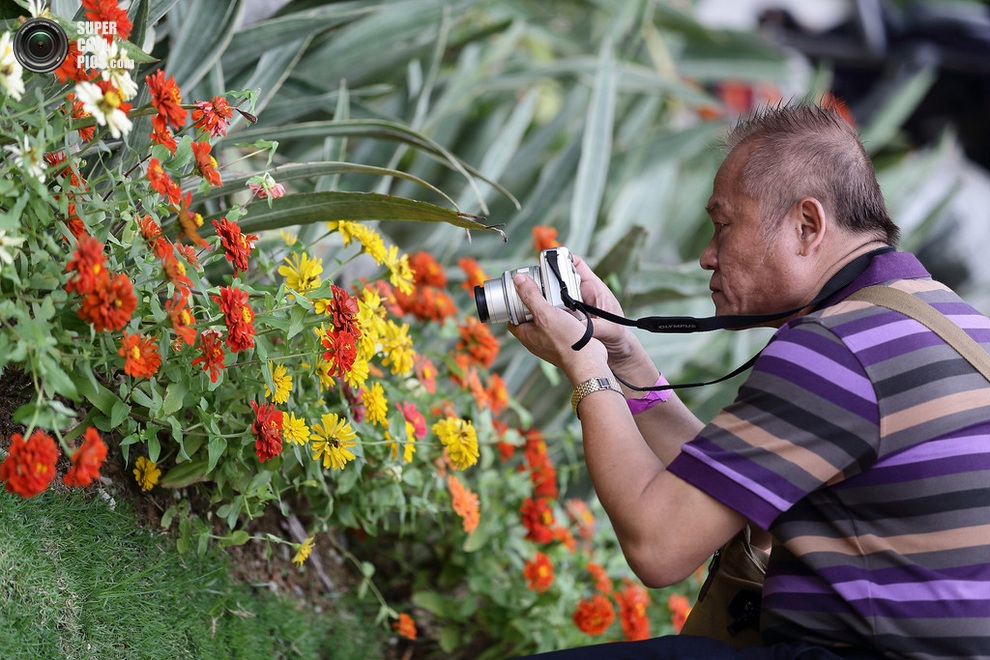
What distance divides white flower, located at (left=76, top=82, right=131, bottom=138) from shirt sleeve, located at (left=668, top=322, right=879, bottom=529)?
2.88ft

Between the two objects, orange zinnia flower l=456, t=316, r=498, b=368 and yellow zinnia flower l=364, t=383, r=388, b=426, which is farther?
orange zinnia flower l=456, t=316, r=498, b=368

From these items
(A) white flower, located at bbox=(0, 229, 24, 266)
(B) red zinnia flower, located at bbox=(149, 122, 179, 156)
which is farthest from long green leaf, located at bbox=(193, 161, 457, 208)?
(A) white flower, located at bbox=(0, 229, 24, 266)

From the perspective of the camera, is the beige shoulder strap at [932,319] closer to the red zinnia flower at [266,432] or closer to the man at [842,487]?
the man at [842,487]

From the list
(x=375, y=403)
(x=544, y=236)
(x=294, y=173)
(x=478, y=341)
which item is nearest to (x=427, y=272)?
(x=478, y=341)

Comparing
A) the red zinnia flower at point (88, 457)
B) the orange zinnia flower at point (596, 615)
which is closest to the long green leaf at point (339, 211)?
the red zinnia flower at point (88, 457)

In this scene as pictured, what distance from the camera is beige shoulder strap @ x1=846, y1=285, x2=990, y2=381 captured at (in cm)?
145

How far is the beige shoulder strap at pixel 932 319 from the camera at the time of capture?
4.76ft

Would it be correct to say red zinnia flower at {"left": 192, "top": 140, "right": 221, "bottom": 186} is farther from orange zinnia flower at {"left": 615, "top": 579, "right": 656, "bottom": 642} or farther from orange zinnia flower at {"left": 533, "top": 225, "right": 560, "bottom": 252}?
orange zinnia flower at {"left": 615, "top": 579, "right": 656, "bottom": 642}

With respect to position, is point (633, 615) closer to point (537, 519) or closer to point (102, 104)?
point (537, 519)

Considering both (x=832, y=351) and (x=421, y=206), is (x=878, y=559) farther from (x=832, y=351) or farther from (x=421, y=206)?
(x=421, y=206)

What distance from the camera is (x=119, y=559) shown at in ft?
5.75

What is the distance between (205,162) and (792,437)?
915 mm

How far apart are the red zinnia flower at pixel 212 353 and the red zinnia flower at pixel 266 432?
0.33ft

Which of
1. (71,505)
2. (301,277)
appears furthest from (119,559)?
(301,277)
